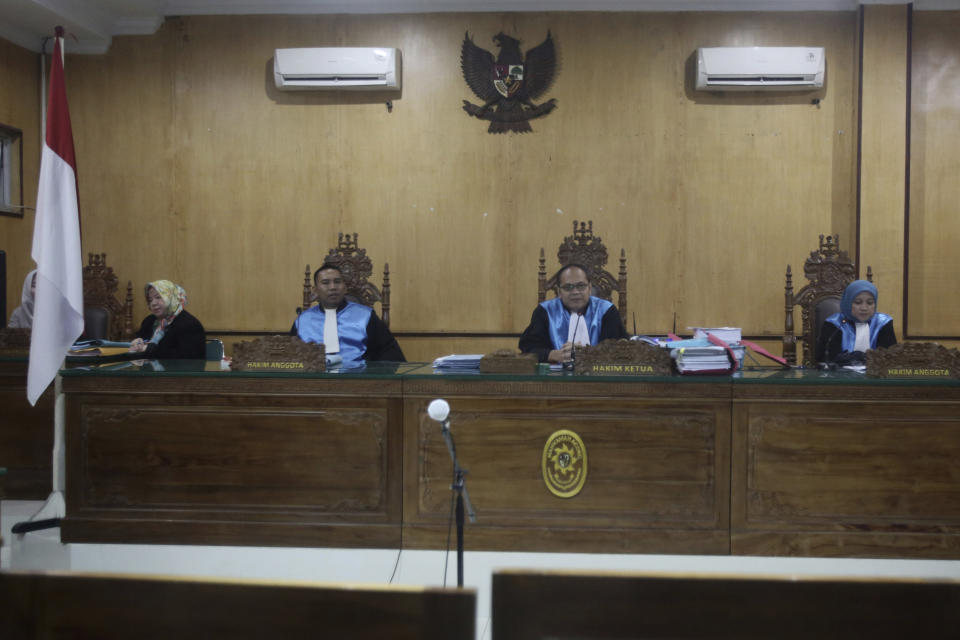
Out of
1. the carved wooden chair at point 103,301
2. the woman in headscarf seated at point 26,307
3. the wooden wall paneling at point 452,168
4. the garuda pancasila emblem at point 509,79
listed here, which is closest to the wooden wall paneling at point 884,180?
the wooden wall paneling at point 452,168

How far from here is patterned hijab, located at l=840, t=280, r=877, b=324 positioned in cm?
416

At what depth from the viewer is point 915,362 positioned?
2.88 meters

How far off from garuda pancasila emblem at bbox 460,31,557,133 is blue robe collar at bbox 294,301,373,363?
81.2 inches

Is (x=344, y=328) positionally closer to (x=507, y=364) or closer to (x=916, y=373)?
(x=507, y=364)

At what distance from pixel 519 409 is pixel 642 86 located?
11.7 ft

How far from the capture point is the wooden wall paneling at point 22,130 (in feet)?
17.7

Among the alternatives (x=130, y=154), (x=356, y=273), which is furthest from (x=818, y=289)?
(x=130, y=154)

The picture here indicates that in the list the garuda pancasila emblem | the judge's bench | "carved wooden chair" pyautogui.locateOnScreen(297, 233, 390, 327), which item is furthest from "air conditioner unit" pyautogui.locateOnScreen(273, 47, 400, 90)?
the judge's bench

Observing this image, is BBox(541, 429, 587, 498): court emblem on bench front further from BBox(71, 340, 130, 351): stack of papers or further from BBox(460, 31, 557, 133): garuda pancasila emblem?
BBox(460, 31, 557, 133): garuda pancasila emblem

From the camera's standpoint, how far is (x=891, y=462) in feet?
9.28

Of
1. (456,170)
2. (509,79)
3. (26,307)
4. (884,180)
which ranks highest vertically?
(509,79)

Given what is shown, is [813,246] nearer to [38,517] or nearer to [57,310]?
[57,310]

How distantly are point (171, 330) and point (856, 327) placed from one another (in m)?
4.28

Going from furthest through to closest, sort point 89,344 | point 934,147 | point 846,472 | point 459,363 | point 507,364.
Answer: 1. point 934,147
2. point 89,344
3. point 459,363
4. point 507,364
5. point 846,472
